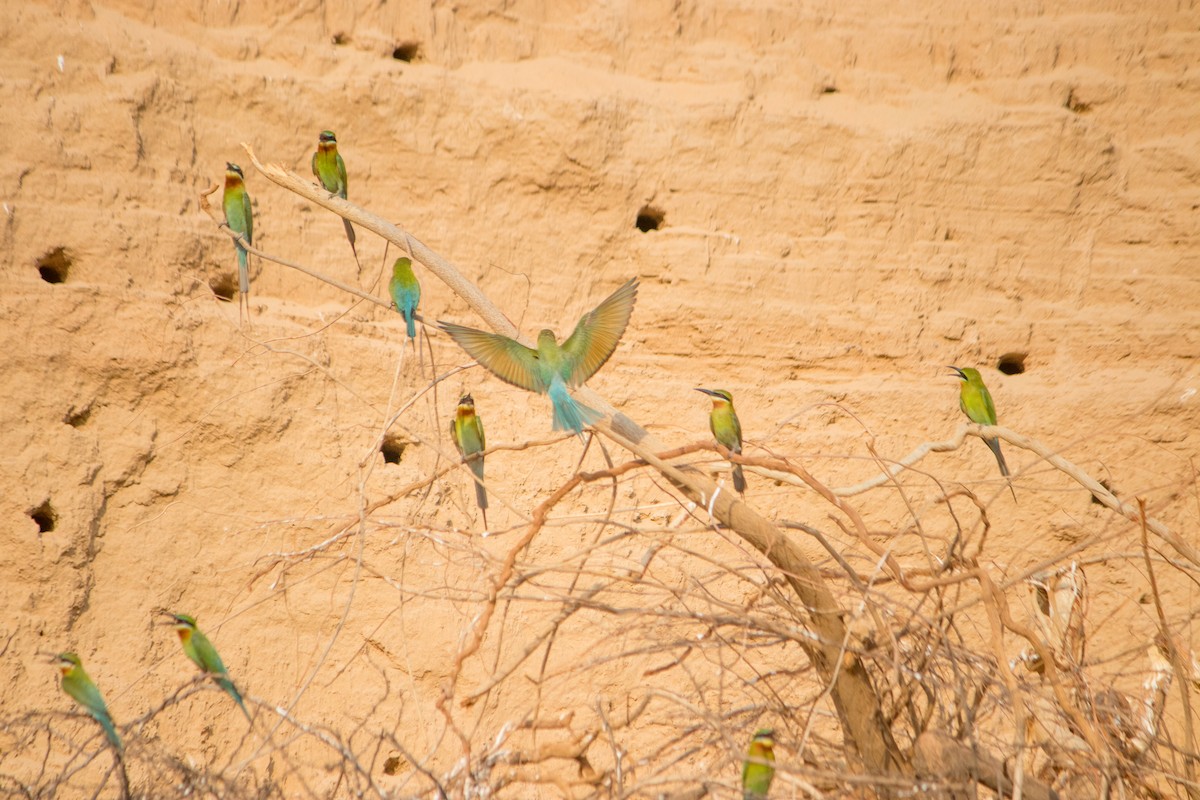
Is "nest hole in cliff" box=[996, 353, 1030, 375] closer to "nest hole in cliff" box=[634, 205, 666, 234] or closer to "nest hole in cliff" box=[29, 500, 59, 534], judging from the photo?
"nest hole in cliff" box=[634, 205, 666, 234]

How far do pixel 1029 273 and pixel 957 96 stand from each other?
0.84 meters

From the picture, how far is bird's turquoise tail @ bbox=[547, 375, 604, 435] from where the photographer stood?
2.85 m

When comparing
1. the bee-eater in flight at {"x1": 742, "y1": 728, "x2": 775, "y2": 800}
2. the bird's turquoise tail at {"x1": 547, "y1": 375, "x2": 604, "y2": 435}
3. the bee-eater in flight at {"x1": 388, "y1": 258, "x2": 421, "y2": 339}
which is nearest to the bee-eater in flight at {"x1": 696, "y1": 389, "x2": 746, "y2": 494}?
the bird's turquoise tail at {"x1": 547, "y1": 375, "x2": 604, "y2": 435}

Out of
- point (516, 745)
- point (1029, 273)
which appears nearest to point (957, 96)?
point (1029, 273)

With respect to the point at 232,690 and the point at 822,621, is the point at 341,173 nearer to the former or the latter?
the point at 232,690

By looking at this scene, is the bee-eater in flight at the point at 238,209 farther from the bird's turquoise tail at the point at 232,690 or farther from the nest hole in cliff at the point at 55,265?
the bird's turquoise tail at the point at 232,690

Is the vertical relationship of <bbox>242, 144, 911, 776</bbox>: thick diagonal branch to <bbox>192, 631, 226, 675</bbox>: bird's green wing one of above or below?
above

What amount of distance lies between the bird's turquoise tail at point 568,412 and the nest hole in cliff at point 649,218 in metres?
2.02

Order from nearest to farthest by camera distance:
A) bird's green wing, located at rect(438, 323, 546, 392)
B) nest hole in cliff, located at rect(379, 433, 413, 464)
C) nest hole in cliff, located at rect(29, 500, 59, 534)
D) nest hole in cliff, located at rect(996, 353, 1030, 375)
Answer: bird's green wing, located at rect(438, 323, 546, 392), nest hole in cliff, located at rect(29, 500, 59, 534), nest hole in cliff, located at rect(379, 433, 413, 464), nest hole in cliff, located at rect(996, 353, 1030, 375)

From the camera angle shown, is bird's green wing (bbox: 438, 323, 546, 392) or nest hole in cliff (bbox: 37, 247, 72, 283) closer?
bird's green wing (bbox: 438, 323, 546, 392)

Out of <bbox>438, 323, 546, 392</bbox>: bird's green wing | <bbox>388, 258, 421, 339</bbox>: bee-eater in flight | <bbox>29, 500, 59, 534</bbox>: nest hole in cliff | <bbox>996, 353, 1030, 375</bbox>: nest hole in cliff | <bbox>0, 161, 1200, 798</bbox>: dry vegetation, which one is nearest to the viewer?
<bbox>438, 323, 546, 392</bbox>: bird's green wing

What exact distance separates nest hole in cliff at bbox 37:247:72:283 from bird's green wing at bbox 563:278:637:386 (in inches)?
91.6

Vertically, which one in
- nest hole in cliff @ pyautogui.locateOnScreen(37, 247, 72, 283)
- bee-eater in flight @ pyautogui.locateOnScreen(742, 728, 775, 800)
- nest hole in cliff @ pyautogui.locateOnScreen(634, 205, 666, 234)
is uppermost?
nest hole in cliff @ pyautogui.locateOnScreen(634, 205, 666, 234)

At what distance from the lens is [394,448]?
4.39 m
